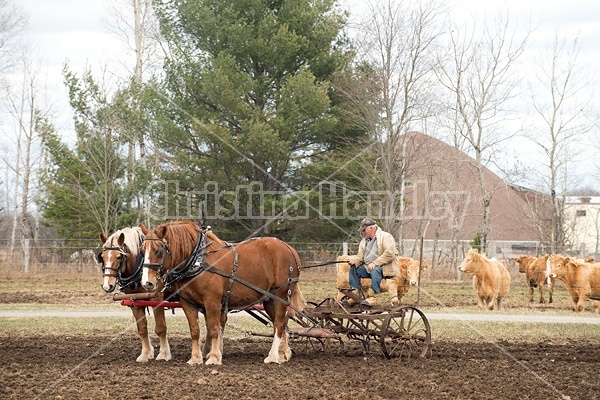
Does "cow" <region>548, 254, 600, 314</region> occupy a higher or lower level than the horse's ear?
lower

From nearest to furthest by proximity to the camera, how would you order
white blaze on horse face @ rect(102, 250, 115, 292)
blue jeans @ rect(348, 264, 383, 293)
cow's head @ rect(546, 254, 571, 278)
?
white blaze on horse face @ rect(102, 250, 115, 292)
blue jeans @ rect(348, 264, 383, 293)
cow's head @ rect(546, 254, 571, 278)

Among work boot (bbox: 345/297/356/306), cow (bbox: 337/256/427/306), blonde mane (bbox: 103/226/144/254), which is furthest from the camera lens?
cow (bbox: 337/256/427/306)

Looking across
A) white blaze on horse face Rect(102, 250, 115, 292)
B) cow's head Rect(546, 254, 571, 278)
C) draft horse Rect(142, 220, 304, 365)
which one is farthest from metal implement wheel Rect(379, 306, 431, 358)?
cow's head Rect(546, 254, 571, 278)

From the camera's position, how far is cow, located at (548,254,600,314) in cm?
2098

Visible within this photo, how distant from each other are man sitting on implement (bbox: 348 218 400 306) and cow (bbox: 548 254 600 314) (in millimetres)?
10492

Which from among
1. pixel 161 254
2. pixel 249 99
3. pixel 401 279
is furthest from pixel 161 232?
pixel 249 99

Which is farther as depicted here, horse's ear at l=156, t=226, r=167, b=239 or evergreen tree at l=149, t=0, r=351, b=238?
evergreen tree at l=149, t=0, r=351, b=238

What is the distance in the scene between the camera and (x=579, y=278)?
2131 cm

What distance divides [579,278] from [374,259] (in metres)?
10.8

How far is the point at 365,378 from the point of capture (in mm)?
10078

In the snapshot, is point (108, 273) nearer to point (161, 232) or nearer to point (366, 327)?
point (161, 232)

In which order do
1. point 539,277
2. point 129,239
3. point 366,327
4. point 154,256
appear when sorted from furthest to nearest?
point 539,277 < point 366,327 < point 129,239 < point 154,256

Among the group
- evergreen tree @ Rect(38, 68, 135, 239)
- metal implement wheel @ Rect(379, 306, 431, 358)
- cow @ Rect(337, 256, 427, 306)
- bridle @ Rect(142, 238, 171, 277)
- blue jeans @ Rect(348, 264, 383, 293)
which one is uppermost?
evergreen tree @ Rect(38, 68, 135, 239)

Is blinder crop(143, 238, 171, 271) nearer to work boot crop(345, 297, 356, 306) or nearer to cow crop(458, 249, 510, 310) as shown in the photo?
work boot crop(345, 297, 356, 306)
